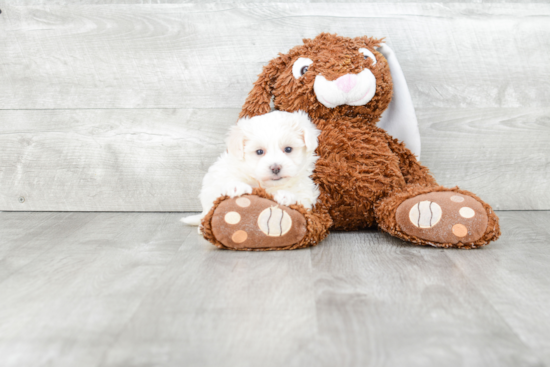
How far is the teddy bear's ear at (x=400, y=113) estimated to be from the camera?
111 centimetres

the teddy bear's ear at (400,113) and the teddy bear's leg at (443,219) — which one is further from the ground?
the teddy bear's ear at (400,113)

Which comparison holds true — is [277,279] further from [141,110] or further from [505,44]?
[505,44]

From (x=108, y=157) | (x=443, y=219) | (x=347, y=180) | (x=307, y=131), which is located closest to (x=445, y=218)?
(x=443, y=219)

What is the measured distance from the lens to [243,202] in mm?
897

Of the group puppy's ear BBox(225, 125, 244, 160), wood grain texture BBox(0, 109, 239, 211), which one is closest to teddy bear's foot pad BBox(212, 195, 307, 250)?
puppy's ear BBox(225, 125, 244, 160)

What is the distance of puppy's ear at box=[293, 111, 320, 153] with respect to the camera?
958 millimetres

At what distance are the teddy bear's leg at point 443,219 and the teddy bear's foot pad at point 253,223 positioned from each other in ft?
0.72

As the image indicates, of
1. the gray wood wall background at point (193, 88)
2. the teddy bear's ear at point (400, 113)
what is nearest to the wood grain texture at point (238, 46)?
the gray wood wall background at point (193, 88)

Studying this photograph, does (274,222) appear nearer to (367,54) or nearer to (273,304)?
(273,304)

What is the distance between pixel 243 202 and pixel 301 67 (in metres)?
0.35

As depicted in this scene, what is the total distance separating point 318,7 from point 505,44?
521 mm

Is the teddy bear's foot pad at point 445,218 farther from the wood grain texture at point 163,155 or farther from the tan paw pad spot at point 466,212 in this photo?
the wood grain texture at point 163,155

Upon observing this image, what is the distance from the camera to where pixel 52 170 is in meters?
1.35

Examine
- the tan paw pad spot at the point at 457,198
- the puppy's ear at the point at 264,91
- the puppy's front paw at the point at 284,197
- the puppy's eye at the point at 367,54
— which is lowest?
the tan paw pad spot at the point at 457,198
